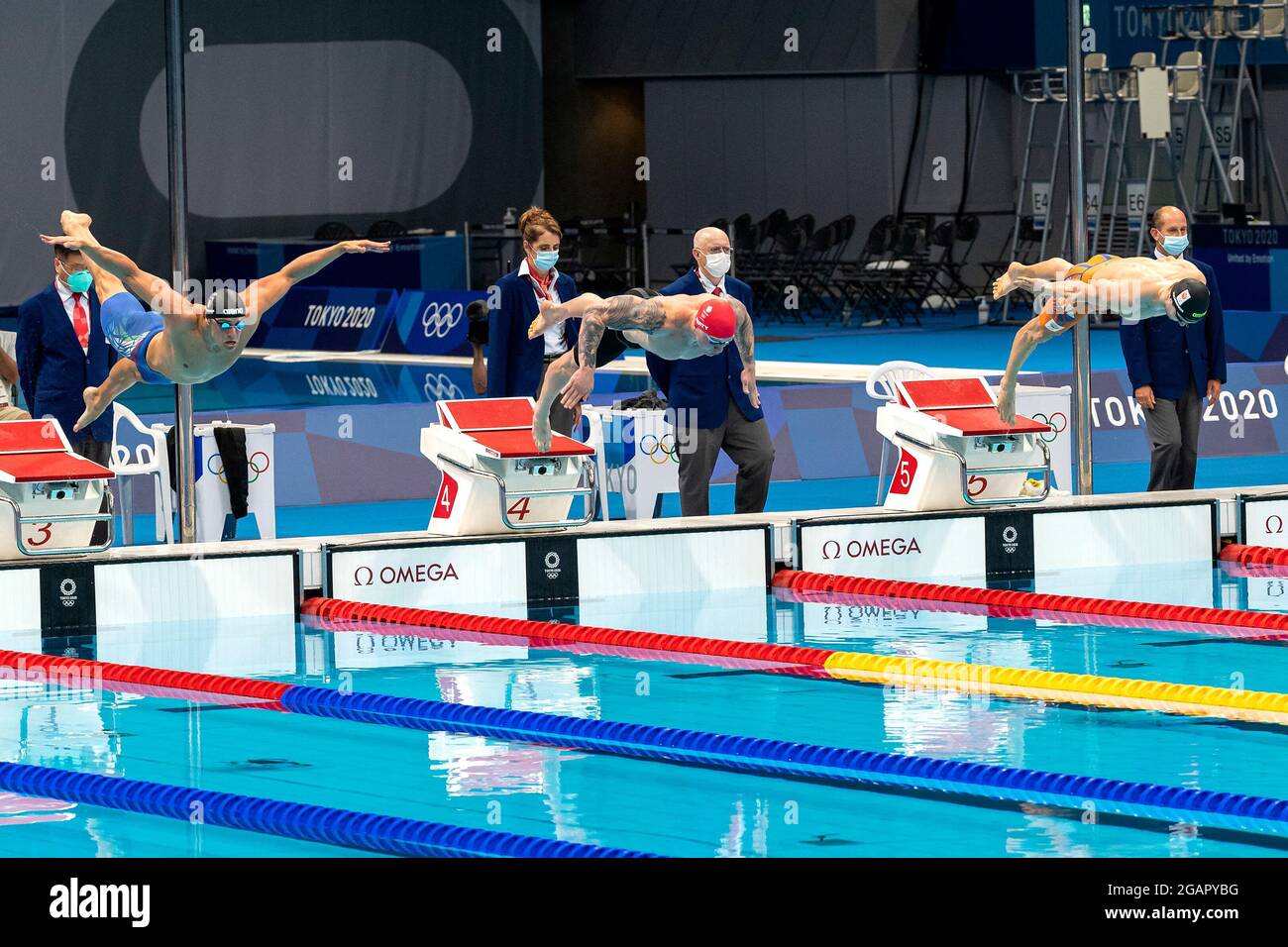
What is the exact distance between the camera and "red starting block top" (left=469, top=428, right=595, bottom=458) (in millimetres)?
8352

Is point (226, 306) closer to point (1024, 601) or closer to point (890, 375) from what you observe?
point (1024, 601)

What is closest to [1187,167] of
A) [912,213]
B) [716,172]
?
[912,213]

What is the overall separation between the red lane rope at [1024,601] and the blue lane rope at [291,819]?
11.7 feet

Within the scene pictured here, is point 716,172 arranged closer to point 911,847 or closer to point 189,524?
point 189,524

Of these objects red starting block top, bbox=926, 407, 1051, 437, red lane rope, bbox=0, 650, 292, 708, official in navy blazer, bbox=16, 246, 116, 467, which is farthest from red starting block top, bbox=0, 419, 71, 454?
red starting block top, bbox=926, 407, 1051, 437

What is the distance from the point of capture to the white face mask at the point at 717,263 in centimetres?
824

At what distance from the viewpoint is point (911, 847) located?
4738mm

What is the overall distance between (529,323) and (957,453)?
178 centimetres

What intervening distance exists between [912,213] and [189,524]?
15784 mm

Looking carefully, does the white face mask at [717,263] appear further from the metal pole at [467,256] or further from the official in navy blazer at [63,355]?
the metal pole at [467,256]

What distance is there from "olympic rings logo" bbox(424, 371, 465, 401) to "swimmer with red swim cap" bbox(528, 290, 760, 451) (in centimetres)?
660

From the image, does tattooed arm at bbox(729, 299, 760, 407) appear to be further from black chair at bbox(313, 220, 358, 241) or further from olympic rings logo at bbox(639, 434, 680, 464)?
black chair at bbox(313, 220, 358, 241)

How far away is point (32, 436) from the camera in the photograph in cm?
816

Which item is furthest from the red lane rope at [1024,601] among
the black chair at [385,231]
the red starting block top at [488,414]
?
the black chair at [385,231]
